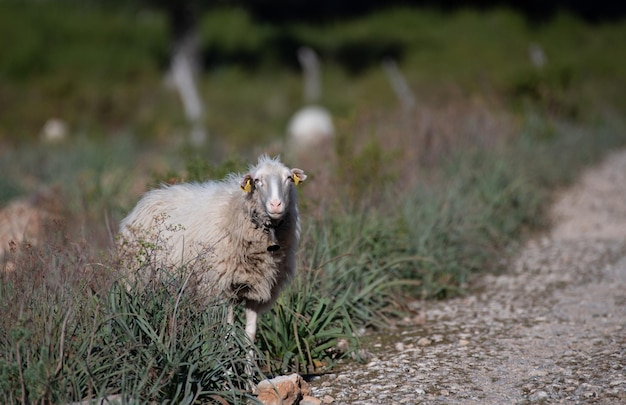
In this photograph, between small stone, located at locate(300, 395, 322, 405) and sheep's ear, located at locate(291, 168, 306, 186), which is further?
sheep's ear, located at locate(291, 168, 306, 186)

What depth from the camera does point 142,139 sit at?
20.1m

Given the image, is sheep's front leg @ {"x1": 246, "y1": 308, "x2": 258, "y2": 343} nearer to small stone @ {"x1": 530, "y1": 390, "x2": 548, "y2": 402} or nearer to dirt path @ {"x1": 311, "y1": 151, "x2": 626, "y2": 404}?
dirt path @ {"x1": 311, "y1": 151, "x2": 626, "y2": 404}

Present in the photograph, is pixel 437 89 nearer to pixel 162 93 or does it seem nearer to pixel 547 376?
pixel 162 93

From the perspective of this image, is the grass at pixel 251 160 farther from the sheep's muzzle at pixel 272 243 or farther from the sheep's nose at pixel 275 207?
the sheep's nose at pixel 275 207

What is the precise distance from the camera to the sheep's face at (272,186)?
5.56m

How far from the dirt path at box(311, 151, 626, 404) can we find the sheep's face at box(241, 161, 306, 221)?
→ 4.50ft

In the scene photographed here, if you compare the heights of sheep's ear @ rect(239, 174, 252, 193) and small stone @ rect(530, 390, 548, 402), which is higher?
sheep's ear @ rect(239, 174, 252, 193)

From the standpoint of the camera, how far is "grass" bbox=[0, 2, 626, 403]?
5188mm

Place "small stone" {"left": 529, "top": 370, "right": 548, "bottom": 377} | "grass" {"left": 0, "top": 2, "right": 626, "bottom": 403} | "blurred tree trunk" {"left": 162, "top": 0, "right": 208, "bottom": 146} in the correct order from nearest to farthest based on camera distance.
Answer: "grass" {"left": 0, "top": 2, "right": 626, "bottom": 403}
"small stone" {"left": 529, "top": 370, "right": 548, "bottom": 377}
"blurred tree trunk" {"left": 162, "top": 0, "right": 208, "bottom": 146}

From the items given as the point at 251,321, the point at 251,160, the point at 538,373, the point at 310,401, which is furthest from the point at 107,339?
the point at 251,160

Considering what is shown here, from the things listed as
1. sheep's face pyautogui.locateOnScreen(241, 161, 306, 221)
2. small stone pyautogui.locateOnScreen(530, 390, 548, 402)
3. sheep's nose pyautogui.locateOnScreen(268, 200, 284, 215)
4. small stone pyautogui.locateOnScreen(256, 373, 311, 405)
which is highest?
sheep's face pyautogui.locateOnScreen(241, 161, 306, 221)

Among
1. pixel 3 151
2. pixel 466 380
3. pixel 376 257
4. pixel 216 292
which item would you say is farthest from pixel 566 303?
pixel 3 151

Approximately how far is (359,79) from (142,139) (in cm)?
1037

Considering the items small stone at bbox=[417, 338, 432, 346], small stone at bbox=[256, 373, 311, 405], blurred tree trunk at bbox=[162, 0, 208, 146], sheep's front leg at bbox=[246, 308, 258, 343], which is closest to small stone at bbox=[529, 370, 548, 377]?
small stone at bbox=[417, 338, 432, 346]
